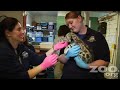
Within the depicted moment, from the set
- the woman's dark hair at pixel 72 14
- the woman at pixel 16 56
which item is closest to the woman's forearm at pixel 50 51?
the woman at pixel 16 56

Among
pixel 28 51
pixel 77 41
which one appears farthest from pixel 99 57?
pixel 28 51

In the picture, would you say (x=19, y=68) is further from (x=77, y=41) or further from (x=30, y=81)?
(x=77, y=41)

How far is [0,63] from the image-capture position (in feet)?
3.60

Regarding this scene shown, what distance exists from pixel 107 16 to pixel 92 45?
24cm

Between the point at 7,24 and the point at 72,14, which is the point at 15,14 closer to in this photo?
the point at 7,24

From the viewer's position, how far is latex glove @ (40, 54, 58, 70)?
1.14m

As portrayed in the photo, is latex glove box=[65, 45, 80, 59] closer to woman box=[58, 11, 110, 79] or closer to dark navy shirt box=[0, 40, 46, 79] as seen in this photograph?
woman box=[58, 11, 110, 79]

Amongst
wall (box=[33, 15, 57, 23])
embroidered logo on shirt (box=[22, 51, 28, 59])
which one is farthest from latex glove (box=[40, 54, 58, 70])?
wall (box=[33, 15, 57, 23])

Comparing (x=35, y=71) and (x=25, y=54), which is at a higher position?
(x=25, y=54)

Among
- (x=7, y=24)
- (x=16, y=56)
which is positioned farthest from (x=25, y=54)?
(x=7, y=24)

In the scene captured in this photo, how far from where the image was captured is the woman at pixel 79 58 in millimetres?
1176

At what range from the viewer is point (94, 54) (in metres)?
1.18

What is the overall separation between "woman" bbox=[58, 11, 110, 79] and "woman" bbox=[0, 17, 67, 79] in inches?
4.2

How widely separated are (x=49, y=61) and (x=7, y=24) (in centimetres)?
35
